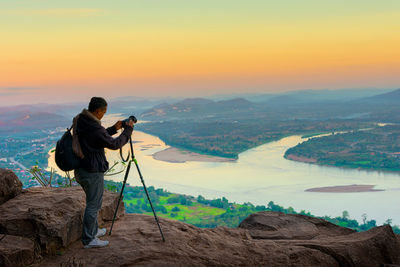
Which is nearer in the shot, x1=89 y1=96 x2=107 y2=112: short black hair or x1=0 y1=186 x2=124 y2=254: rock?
x1=89 y1=96 x2=107 y2=112: short black hair

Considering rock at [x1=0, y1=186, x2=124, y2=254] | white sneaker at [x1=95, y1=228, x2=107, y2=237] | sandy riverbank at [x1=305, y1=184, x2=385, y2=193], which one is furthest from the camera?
sandy riverbank at [x1=305, y1=184, x2=385, y2=193]

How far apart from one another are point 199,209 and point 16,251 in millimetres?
29364

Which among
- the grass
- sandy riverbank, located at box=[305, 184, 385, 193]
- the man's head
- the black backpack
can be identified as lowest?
sandy riverbank, located at box=[305, 184, 385, 193]

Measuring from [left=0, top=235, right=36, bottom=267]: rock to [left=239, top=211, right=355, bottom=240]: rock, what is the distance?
11.6 ft

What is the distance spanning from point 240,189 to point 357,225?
51.8ft

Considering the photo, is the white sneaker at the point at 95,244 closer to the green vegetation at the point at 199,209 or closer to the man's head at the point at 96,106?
the man's head at the point at 96,106

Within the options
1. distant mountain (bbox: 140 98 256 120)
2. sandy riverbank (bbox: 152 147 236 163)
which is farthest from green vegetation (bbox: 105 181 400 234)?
distant mountain (bbox: 140 98 256 120)

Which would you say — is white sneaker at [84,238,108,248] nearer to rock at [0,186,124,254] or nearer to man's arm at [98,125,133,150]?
rock at [0,186,124,254]

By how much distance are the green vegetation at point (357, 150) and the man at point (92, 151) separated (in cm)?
5305

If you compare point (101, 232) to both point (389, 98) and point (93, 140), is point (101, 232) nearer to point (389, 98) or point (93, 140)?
point (93, 140)

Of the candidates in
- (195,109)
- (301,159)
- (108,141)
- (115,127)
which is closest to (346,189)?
(301,159)

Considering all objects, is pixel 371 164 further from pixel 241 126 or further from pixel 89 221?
pixel 89 221

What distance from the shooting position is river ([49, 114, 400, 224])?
35.3 m

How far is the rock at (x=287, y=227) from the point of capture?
668 cm
